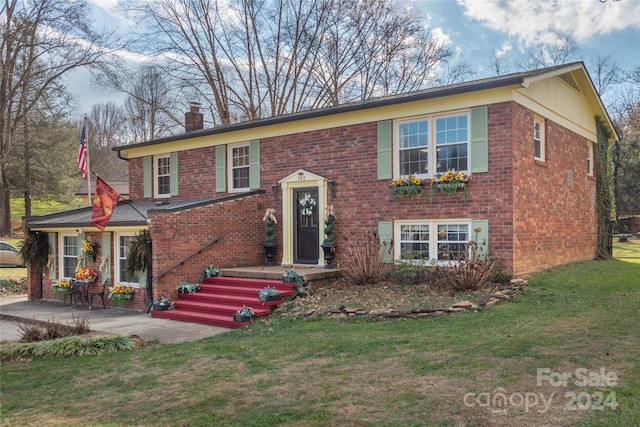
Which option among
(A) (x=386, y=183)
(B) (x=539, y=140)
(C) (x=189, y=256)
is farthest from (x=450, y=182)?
(C) (x=189, y=256)

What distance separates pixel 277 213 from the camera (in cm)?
1396

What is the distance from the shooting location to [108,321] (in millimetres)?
10672

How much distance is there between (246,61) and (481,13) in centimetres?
1509

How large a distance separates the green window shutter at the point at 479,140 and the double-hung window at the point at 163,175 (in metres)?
9.98

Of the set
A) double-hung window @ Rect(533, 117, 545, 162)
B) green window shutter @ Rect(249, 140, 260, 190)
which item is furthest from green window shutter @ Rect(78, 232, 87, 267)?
double-hung window @ Rect(533, 117, 545, 162)

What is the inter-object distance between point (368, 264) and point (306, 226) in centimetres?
285

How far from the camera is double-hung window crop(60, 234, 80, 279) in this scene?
14312 mm

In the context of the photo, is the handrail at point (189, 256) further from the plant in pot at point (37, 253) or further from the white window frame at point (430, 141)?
the plant in pot at point (37, 253)

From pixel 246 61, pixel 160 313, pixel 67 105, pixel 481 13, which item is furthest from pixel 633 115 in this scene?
pixel 67 105

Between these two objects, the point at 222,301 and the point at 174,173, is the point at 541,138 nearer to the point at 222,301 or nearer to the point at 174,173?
the point at 222,301

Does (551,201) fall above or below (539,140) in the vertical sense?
below

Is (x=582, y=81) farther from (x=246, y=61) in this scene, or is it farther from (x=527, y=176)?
(x=246, y=61)

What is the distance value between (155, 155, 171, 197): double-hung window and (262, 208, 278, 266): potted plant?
15.5 ft

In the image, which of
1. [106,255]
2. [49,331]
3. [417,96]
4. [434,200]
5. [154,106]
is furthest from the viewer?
[154,106]
